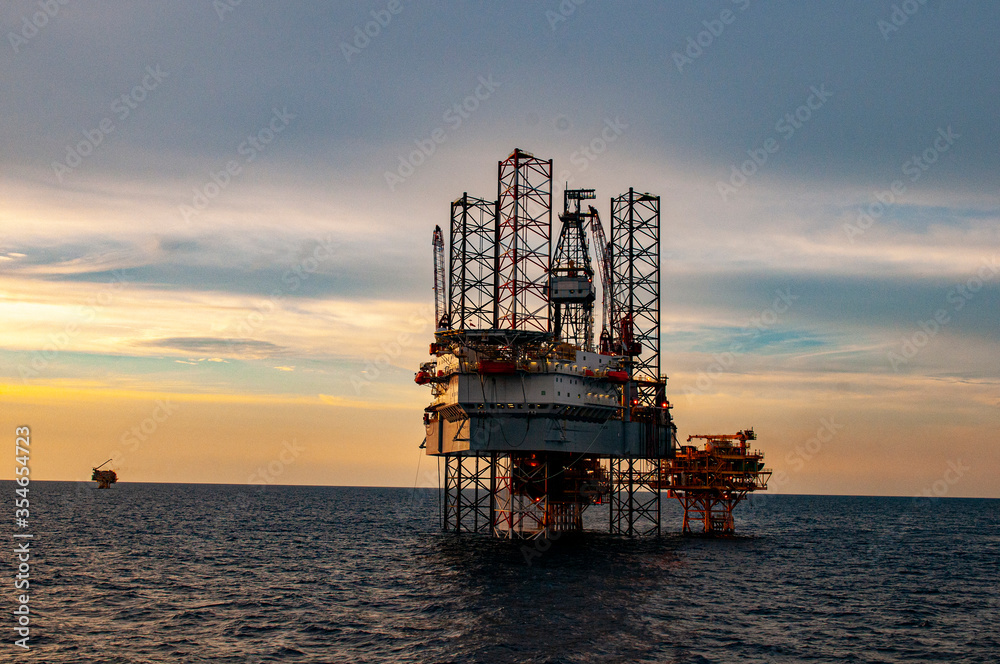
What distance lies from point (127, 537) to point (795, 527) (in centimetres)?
9089

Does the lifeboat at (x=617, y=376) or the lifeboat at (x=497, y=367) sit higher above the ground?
the lifeboat at (x=497, y=367)

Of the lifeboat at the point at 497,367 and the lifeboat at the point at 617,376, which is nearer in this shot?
the lifeboat at the point at 497,367

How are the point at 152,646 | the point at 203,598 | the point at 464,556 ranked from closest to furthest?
the point at 152,646
the point at 203,598
the point at 464,556

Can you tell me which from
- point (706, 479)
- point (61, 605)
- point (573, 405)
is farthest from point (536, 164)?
point (61, 605)

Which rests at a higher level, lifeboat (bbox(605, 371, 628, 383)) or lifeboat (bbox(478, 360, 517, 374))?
lifeboat (bbox(478, 360, 517, 374))

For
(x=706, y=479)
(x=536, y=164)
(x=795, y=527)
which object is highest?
(x=536, y=164)

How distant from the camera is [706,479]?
274ft

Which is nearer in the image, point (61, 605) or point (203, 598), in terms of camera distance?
point (61, 605)

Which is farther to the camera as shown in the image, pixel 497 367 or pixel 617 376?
pixel 617 376

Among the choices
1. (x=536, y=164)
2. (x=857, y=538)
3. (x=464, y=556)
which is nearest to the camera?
(x=464, y=556)

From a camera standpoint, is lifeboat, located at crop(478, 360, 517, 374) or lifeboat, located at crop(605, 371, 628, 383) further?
lifeboat, located at crop(605, 371, 628, 383)

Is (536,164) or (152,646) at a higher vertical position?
Answer: (536,164)

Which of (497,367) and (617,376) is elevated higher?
(497,367)

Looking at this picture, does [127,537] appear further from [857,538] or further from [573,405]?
[857,538]
